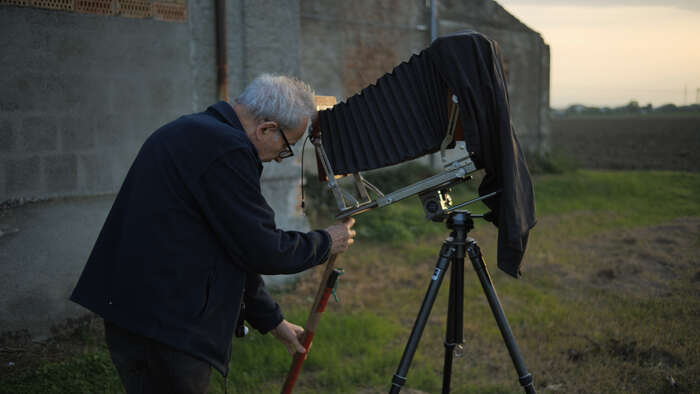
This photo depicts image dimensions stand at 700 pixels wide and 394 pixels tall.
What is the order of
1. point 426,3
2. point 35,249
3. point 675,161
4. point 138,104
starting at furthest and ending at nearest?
1. point 675,161
2. point 426,3
3. point 138,104
4. point 35,249

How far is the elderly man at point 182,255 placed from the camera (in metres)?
1.99

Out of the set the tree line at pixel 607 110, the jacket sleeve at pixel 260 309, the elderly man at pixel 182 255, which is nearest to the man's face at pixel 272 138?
the elderly man at pixel 182 255

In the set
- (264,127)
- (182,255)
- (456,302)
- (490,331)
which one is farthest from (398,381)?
(490,331)

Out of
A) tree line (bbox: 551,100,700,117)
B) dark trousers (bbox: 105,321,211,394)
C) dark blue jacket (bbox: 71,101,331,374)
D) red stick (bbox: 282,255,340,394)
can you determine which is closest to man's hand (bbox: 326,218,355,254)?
red stick (bbox: 282,255,340,394)

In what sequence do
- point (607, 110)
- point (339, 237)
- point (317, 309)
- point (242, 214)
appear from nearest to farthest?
point (242, 214) < point (339, 237) < point (317, 309) < point (607, 110)

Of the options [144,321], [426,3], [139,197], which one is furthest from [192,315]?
[426,3]

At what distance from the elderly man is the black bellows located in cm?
72

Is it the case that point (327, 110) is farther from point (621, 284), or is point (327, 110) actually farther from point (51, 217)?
point (621, 284)

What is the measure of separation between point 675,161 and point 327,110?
58.0 ft

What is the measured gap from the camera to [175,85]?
17.0 ft

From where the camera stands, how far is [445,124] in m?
2.55

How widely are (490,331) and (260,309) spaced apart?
9.36ft

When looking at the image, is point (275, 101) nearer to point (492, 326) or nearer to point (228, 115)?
point (228, 115)

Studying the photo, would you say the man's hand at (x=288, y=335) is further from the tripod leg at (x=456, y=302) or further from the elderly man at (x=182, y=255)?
the tripod leg at (x=456, y=302)
